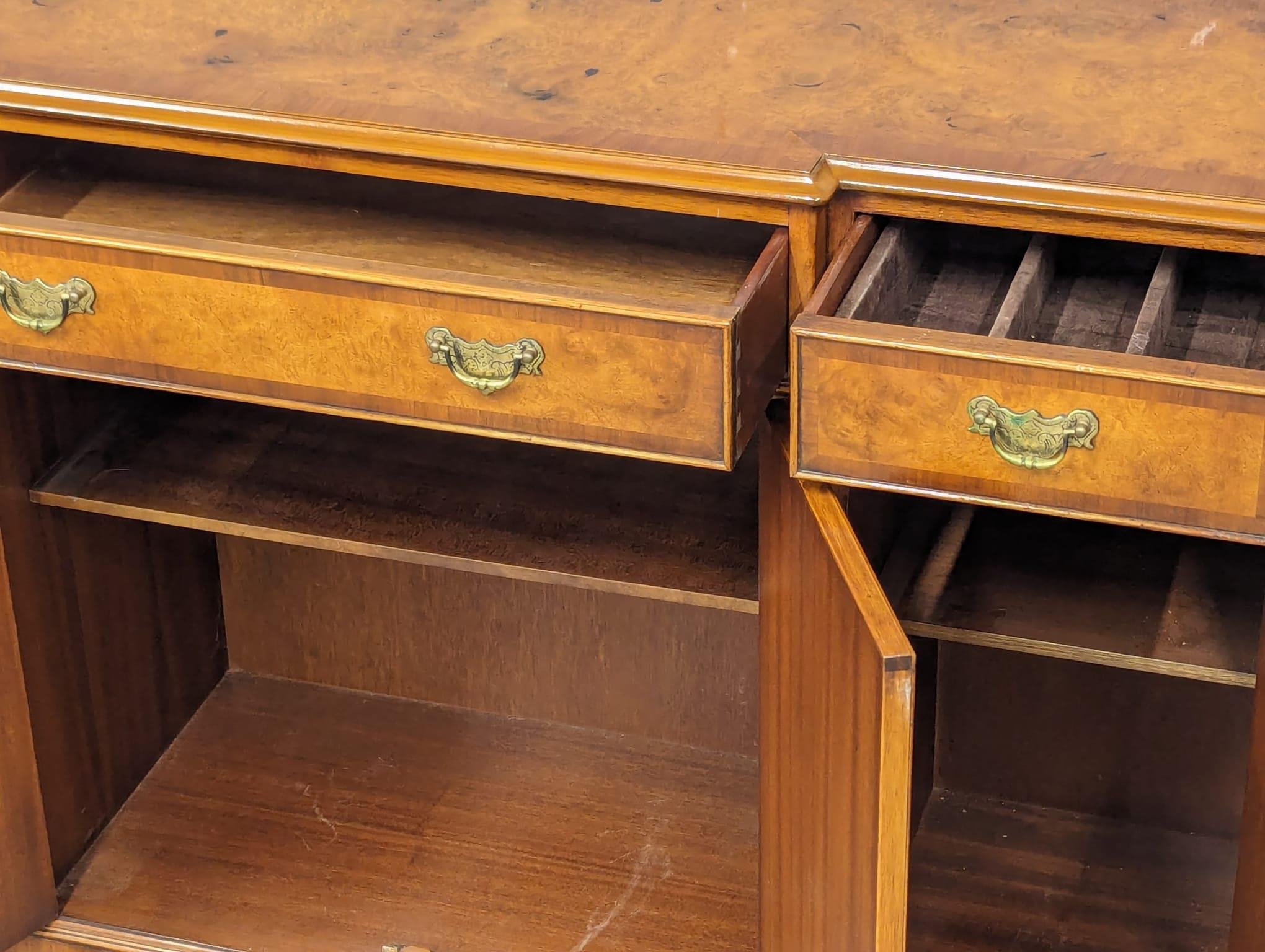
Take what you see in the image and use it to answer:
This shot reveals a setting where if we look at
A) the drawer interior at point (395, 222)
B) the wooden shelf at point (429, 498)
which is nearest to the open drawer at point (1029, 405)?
the drawer interior at point (395, 222)

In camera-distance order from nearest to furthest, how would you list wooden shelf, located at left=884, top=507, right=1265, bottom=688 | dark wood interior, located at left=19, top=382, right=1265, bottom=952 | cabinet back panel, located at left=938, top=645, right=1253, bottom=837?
wooden shelf, located at left=884, top=507, right=1265, bottom=688, dark wood interior, located at left=19, top=382, right=1265, bottom=952, cabinet back panel, located at left=938, top=645, right=1253, bottom=837

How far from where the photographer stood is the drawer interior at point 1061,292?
3.42 ft

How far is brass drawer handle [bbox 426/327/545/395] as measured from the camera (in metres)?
1.03

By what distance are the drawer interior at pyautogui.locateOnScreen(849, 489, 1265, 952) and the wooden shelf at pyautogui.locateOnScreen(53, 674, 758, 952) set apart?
18cm

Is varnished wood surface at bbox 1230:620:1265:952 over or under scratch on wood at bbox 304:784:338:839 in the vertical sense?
over

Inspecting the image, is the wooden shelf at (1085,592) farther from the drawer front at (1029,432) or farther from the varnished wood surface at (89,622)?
the varnished wood surface at (89,622)

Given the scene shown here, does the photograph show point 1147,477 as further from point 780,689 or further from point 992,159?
point 780,689

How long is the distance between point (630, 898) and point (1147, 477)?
2.12 feet

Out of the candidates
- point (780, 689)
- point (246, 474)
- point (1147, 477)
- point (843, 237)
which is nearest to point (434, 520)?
point (246, 474)

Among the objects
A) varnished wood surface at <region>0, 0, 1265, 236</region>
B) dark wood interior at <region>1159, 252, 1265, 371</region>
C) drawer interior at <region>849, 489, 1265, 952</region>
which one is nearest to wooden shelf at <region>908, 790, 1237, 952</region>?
drawer interior at <region>849, 489, 1265, 952</region>

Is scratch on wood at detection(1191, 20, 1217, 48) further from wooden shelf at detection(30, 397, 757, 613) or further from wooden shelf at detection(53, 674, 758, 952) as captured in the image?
wooden shelf at detection(53, 674, 758, 952)

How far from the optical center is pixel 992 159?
3.41 feet

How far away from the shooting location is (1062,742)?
5.04 ft

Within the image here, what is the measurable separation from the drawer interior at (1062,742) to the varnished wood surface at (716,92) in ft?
0.82
